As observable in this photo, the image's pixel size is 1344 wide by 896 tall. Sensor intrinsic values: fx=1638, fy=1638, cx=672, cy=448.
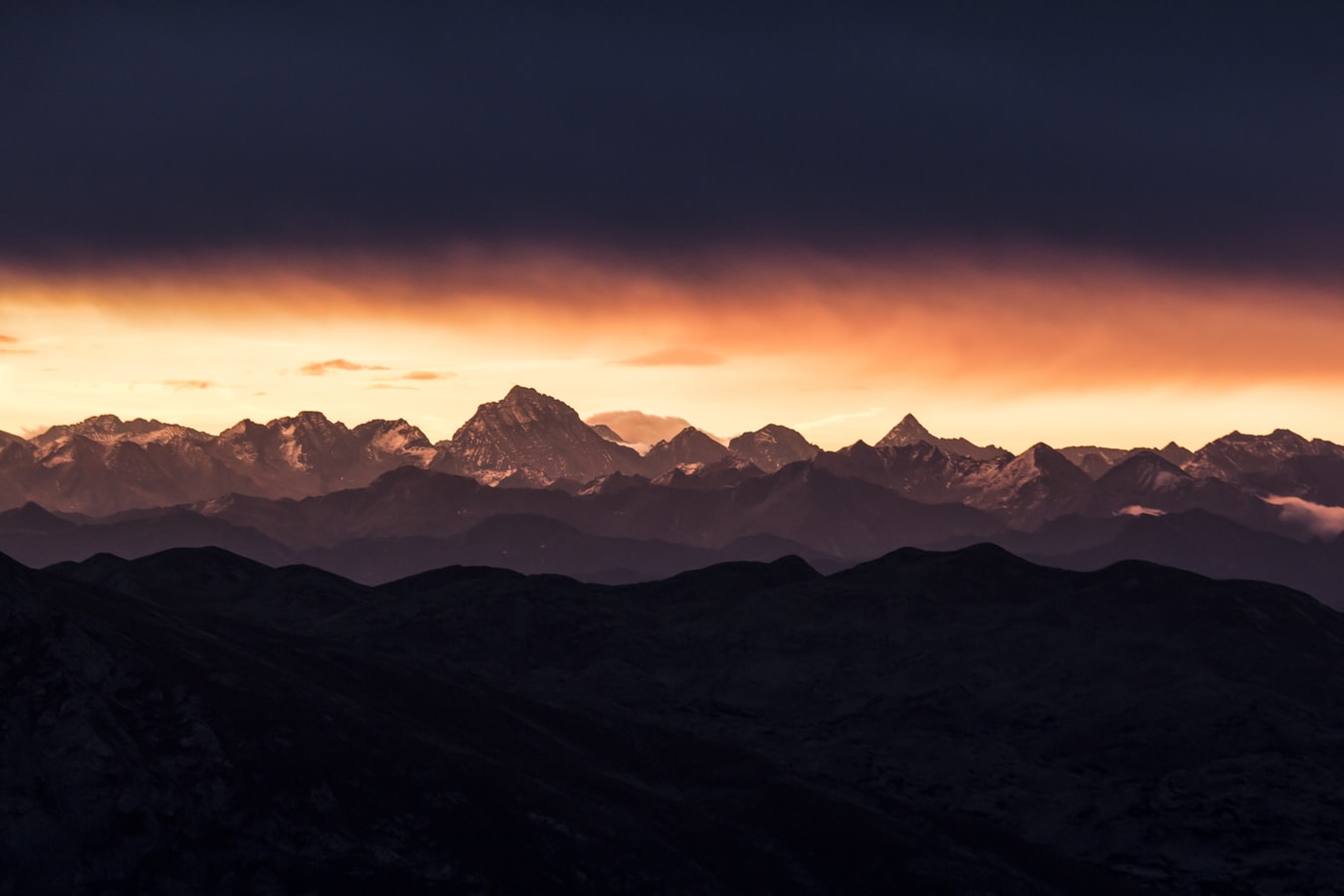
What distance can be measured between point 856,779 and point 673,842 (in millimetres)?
50661

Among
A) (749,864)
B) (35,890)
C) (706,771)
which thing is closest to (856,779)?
(706,771)

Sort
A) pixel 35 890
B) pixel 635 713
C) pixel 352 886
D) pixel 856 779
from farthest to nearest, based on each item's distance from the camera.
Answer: pixel 635 713
pixel 856 779
pixel 352 886
pixel 35 890

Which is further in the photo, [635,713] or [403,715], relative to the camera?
Result: [635,713]

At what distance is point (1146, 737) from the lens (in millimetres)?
174250

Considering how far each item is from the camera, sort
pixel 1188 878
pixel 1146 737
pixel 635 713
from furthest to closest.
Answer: pixel 635 713, pixel 1146 737, pixel 1188 878

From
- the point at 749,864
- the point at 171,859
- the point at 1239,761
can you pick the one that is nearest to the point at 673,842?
the point at 749,864

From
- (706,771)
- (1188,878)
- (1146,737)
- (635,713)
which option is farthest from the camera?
(635,713)

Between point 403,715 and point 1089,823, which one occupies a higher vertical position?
point 403,715

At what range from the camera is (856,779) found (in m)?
161

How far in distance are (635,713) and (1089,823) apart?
6312 cm

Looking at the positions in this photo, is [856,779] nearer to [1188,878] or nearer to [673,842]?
[1188,878]

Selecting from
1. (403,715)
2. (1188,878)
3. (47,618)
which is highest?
(47,618)

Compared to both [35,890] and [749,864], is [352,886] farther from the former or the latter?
[749,864]

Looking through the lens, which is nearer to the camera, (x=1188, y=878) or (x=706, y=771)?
(x=1188, y=878)
